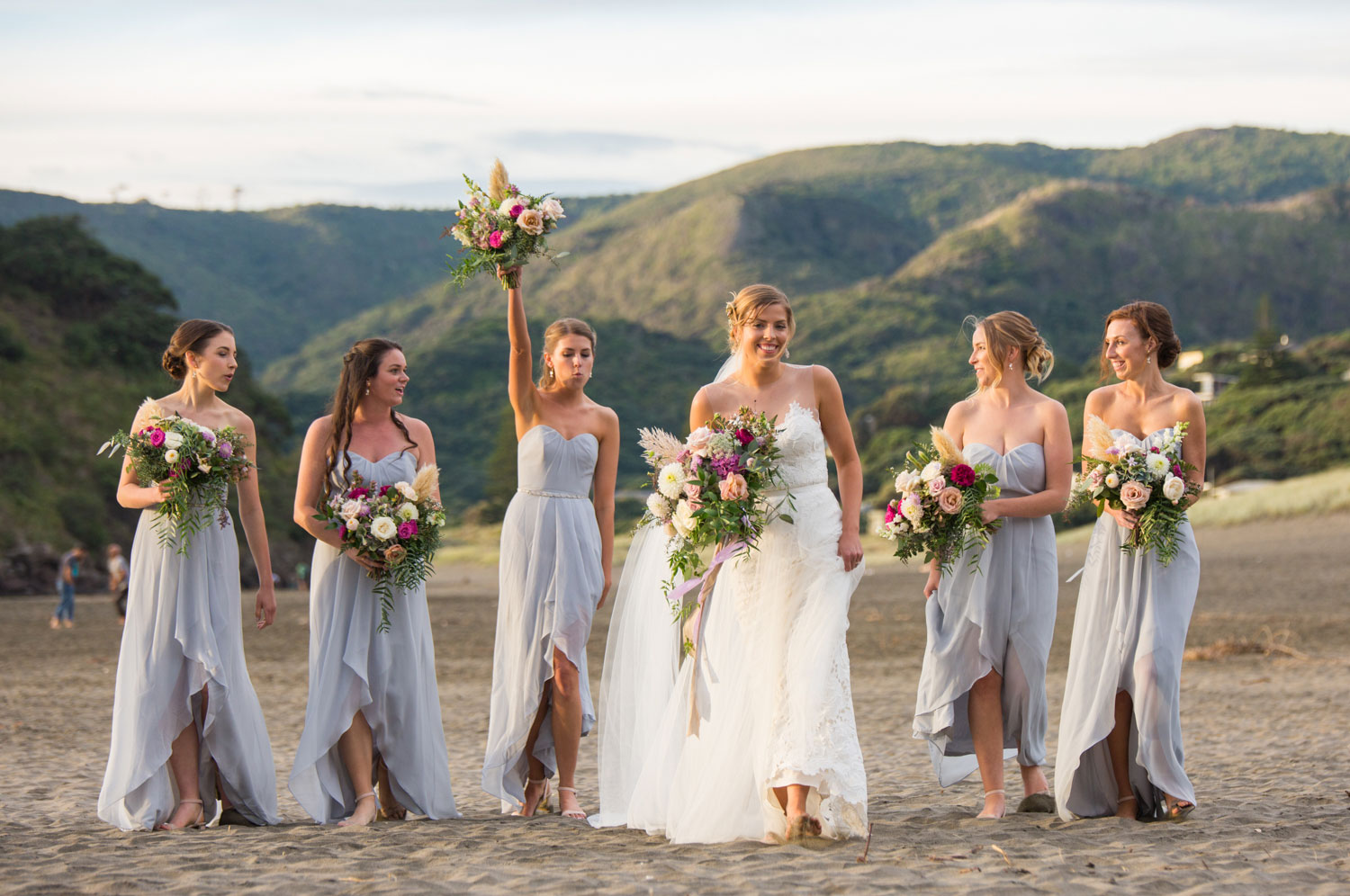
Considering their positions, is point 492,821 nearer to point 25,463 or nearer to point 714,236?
point 25,463

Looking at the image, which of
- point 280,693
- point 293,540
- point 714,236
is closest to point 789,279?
point 714,236

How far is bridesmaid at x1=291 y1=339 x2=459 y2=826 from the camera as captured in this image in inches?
277

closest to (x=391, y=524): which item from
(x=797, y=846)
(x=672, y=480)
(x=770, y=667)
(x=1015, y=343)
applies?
(x=672, y=480)

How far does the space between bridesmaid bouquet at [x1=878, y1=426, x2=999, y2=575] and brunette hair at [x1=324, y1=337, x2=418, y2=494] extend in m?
2.82

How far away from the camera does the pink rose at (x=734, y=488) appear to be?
20.4 ft

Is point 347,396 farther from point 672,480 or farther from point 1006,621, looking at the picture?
point 1006,621

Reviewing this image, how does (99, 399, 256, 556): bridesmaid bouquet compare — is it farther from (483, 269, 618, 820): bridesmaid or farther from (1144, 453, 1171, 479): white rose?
(1144, 453, 1171, 479): white rose

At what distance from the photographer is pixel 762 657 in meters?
6.52

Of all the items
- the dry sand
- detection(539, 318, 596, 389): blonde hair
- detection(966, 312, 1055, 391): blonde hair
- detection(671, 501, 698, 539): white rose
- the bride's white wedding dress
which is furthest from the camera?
detection(539, 318, 596, 389): blonde hair

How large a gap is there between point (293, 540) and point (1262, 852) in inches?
1936

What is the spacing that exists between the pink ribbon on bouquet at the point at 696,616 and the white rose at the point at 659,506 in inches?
13.1

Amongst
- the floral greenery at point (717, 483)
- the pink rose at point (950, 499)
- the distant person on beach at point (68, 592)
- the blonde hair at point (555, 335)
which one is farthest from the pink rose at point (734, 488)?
the distant person on beach at point (68, 592)

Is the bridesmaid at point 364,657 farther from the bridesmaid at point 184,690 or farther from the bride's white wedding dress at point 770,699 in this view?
the bride's white wedding dress at point 770,699

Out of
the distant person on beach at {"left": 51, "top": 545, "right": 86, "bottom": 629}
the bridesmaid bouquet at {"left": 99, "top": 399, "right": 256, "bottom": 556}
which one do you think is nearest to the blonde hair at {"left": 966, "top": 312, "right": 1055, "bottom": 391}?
the bridesmaid bouquet at {"left": 99, "top": 399, "right": 256, "bottom": 556}
